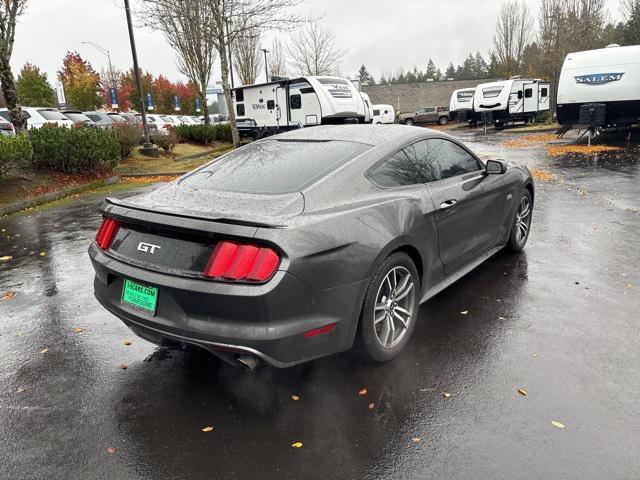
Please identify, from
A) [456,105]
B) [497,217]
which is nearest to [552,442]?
[497,217]

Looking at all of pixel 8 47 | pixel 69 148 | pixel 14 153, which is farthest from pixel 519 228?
pixel 8 47

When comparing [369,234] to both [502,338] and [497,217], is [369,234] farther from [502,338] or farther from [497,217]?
[497,217]

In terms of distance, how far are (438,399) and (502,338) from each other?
96 cm

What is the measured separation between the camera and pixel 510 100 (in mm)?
30094

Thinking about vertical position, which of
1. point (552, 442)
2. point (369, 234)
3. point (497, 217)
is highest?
point (369, 234)

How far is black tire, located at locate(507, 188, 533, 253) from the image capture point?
5195 mm

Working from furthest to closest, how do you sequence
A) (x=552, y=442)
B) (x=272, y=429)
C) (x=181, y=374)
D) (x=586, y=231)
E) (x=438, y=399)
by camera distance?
(x=586, y=231)
(x=181, y=374)
(x=438, y=399)
(x=272, y=429)
(x=552, y=442)

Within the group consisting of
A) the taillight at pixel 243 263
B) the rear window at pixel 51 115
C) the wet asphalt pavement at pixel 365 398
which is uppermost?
the rear window at pixel 51 115

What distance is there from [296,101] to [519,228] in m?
16.6

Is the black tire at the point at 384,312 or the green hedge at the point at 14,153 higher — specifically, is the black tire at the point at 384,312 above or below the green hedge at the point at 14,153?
below

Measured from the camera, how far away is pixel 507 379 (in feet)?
9.97

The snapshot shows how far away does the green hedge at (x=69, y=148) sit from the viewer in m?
12.0

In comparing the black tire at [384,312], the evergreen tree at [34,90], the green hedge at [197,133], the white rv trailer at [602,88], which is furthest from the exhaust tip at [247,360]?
the evergreen tree at [34,90]

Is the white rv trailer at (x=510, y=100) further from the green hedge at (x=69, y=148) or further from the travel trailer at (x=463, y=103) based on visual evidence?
the green hedge at (x=69, y=148)
